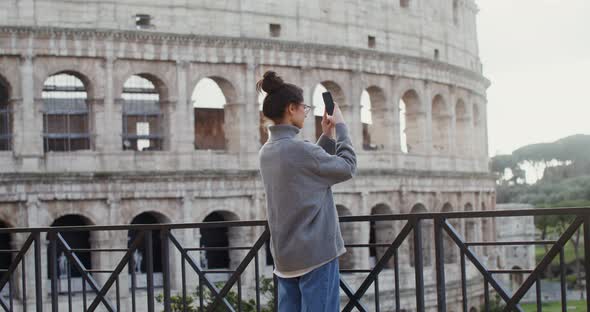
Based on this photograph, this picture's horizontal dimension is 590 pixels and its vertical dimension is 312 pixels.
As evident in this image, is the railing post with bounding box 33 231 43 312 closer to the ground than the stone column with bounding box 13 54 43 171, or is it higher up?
closer to the ground

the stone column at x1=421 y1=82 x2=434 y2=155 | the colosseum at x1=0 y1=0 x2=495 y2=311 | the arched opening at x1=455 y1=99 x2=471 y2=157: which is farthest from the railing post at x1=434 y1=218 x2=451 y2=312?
the arched opening at x1=455 y1=99 x2=471 y2=157

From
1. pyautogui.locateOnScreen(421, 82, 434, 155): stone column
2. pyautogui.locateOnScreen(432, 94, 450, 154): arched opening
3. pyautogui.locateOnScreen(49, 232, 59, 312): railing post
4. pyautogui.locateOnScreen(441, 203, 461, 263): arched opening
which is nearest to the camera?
pyautogui.locateOnScreen(49, 232, 59, 312): railing post

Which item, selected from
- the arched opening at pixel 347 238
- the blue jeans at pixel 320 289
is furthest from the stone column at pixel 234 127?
the blue jeans at pixel 320 289

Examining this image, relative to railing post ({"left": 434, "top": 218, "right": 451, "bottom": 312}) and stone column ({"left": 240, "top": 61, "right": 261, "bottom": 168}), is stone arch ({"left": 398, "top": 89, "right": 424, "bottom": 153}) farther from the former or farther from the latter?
railing post ({"left": 434, "top": 218, "right": 451, "bottom": 312})

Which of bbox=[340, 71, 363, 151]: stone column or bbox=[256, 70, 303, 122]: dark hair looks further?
bbox=[340, 71, 363, 151]: stone column

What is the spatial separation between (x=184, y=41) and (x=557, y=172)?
66261 millimetres

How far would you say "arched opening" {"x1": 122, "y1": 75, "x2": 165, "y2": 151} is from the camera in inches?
1216

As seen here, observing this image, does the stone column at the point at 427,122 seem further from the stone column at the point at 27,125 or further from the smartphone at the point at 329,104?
the smartphone at the point at 329,104

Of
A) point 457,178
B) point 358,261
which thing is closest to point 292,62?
point 358,261

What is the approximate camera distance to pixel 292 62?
→ 104 feet

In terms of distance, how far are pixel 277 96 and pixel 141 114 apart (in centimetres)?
2507

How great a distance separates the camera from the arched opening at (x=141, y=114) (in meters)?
30.9

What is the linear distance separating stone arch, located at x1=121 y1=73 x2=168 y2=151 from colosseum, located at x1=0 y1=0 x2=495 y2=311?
49mm

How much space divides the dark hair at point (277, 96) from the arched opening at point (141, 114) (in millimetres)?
24118
